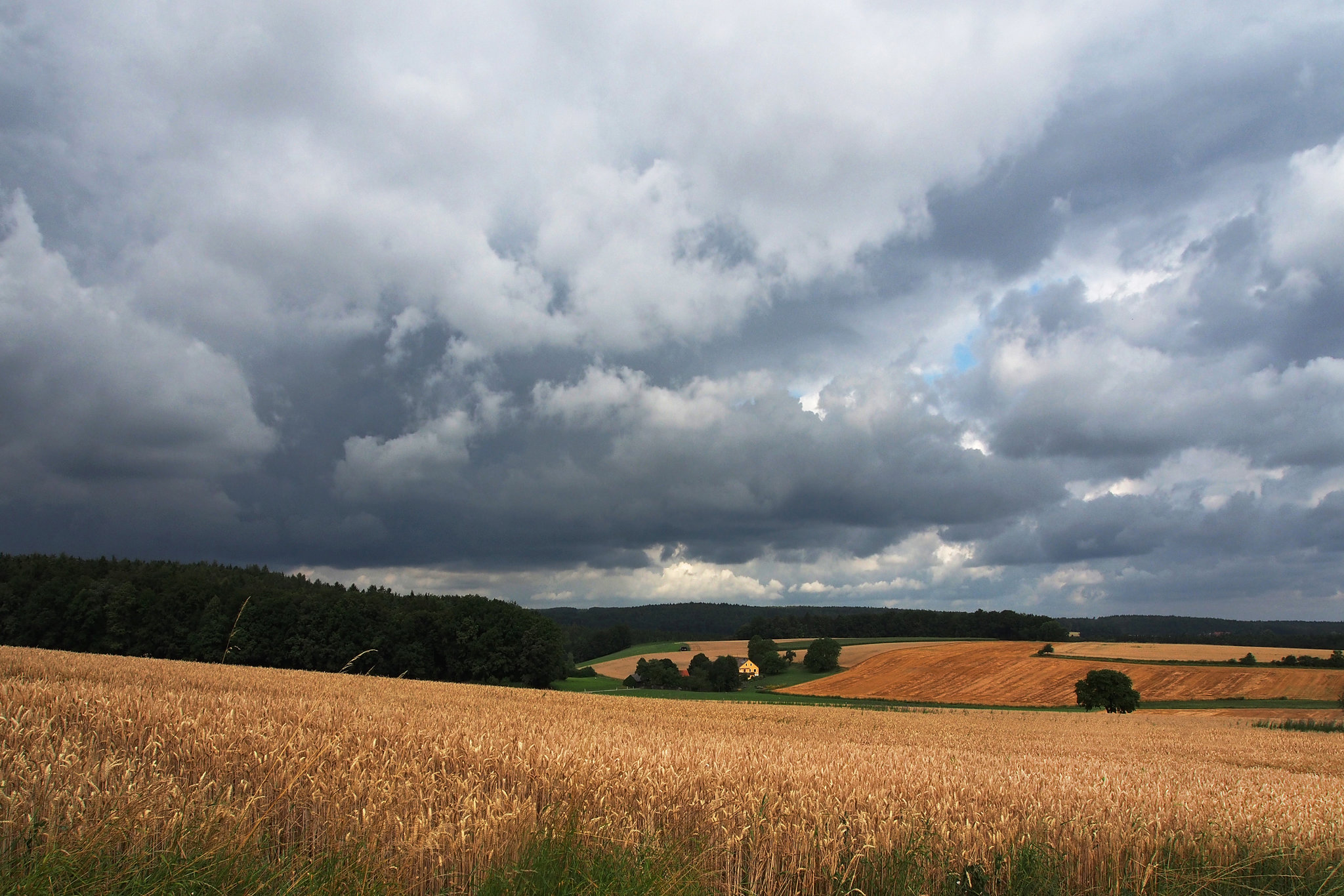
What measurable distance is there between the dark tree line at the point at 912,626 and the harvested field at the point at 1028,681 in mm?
49810

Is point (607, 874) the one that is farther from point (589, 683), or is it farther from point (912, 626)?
point (912, 626)

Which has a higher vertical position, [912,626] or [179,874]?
[179,874]

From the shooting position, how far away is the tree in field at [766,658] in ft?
374

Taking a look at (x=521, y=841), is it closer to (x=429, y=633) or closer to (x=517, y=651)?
(x=517, y=651)

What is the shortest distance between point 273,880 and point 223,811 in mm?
1243

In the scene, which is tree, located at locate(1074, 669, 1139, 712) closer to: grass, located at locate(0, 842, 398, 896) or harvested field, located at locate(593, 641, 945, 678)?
harvested field, located at locate(593, 641, 945, 678)

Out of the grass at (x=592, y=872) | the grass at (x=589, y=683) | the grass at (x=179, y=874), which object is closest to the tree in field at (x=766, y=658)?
the grass at (x=589, y=683)

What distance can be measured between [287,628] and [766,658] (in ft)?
232

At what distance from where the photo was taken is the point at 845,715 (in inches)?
1519

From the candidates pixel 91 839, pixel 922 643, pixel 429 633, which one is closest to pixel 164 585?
pixel 429 633

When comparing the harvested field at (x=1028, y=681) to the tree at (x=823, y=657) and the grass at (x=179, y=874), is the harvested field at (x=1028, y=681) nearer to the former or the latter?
the tree at (x=823, y=657)

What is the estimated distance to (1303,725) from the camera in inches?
1977

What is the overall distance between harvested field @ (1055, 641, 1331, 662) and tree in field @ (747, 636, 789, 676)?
42.4 metres

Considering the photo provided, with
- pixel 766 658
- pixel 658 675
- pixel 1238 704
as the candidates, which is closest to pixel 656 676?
pixel 658 675
